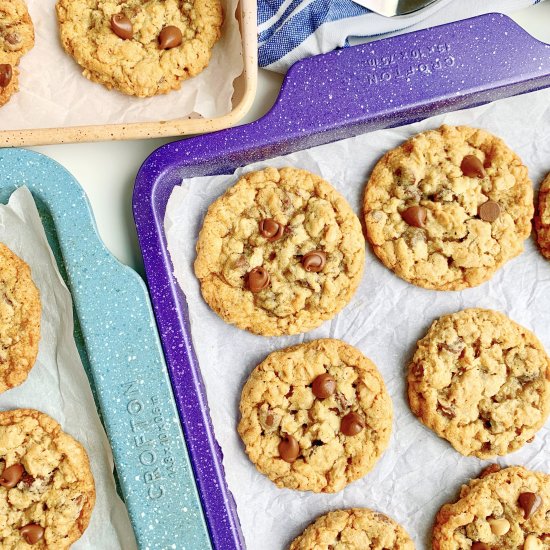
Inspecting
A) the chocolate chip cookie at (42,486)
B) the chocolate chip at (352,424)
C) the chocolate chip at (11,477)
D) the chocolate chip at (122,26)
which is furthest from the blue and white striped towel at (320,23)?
the chocolate chip at (11,477)

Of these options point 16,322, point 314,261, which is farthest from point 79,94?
point 314,261

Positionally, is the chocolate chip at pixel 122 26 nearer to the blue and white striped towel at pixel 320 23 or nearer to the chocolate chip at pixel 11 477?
the blue and white striped towel at pixel 320 23

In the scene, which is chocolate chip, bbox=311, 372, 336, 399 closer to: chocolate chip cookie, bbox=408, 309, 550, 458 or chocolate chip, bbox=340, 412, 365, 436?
chocolate chip, bbox=340, 412, 365, 436

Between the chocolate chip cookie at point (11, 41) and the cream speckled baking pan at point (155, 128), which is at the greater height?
the chocolate chip cookie at point (11, 41)

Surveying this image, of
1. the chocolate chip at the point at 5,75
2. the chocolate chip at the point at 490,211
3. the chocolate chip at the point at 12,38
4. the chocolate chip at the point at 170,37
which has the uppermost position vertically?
the chocolate chip at the point at 12,38

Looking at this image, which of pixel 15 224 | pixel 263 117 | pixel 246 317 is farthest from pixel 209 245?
pixel 15 224

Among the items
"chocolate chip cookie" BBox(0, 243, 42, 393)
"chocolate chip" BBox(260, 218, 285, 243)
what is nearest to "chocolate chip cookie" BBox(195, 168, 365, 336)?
"chocolate chip" BBox(260, 218, 285, 243)

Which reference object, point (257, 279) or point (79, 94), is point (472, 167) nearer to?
point (257, 279)
